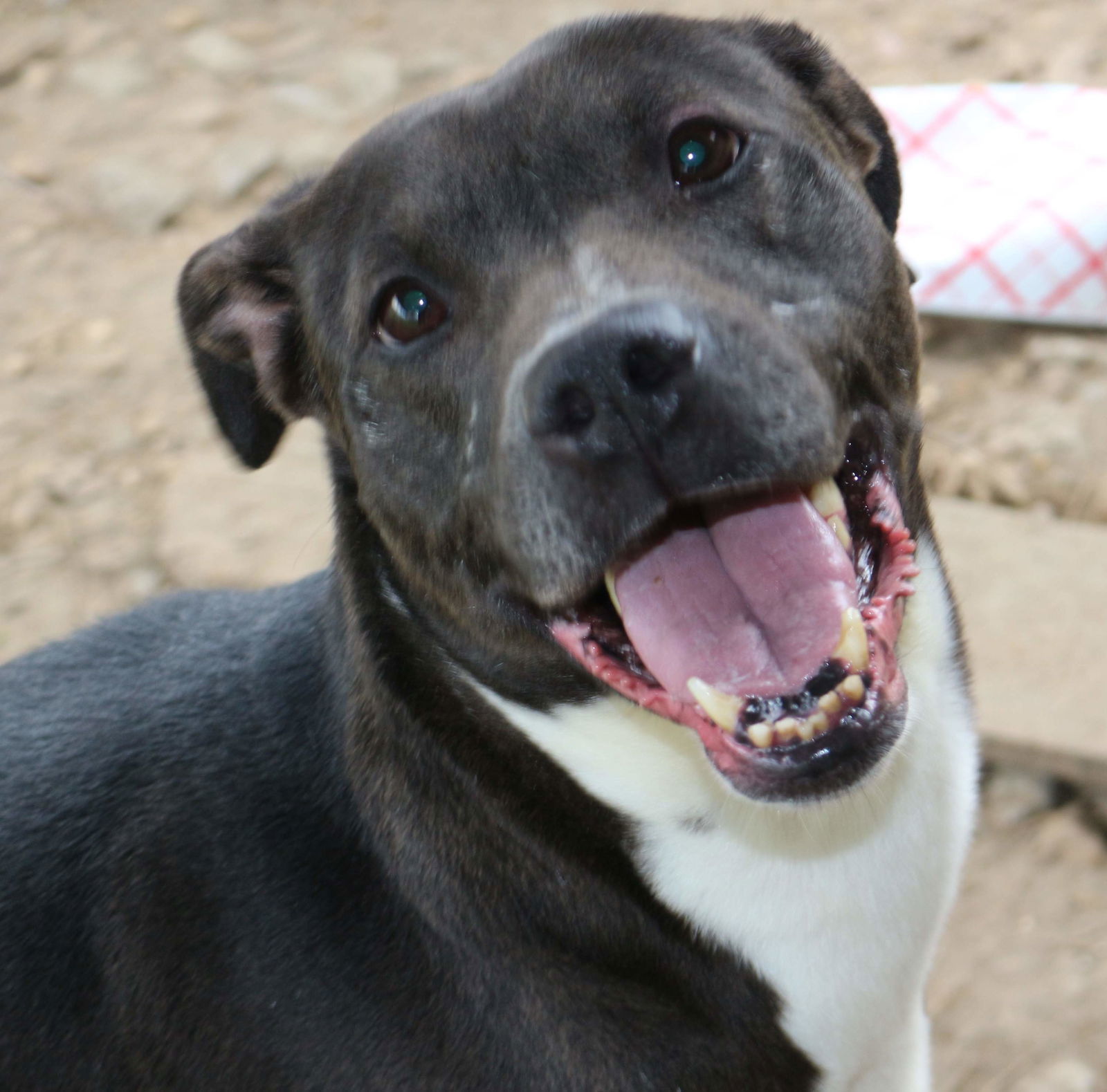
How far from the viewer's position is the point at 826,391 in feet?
7.23

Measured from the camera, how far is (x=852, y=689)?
7.08ft

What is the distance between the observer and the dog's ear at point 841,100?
272cm

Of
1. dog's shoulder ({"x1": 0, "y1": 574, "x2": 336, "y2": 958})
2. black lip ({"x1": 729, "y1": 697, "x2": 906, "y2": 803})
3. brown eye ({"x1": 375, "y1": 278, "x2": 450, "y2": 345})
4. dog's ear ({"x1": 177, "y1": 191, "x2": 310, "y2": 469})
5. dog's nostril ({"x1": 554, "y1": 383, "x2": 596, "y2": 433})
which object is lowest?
dog's shoulder ({"x1": 0, "y1": 574, "x2": 336, "y2": 958})

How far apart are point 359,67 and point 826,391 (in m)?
5.43

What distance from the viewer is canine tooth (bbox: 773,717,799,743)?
217 cm

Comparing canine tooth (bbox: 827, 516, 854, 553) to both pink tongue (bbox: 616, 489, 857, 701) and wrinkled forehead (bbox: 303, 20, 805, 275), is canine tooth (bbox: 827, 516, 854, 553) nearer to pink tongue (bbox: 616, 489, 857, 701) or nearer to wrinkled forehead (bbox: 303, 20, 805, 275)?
pink tongue (bbox: 616, 489, 857, 701)

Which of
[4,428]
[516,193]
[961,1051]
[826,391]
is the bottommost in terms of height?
[961,1051]

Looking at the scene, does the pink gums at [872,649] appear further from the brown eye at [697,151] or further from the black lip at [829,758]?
the brown eye at [697,151]

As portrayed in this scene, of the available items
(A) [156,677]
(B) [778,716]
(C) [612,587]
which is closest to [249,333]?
(A) [156,677]

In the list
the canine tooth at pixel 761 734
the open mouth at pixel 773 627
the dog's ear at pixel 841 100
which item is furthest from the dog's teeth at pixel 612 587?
the dog's ear at pixel 841 100

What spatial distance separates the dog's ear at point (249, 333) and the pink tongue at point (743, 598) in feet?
2.98

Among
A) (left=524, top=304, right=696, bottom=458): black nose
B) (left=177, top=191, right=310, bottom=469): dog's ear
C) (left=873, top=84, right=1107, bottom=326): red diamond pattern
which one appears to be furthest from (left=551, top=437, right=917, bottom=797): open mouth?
(left=873, top=84, right=1107, bottom=326): red diamond pattern

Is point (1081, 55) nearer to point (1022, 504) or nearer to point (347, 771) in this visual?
point (1022, 504)

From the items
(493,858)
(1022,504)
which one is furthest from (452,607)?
(1022,504)
